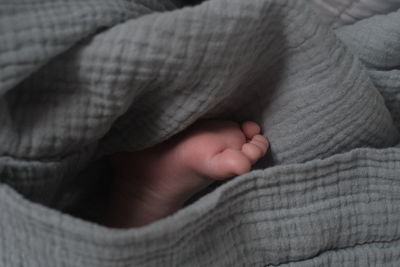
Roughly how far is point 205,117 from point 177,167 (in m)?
0.06

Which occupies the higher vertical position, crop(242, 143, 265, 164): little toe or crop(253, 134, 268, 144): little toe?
crop(242, 143, 265, 164): little toe

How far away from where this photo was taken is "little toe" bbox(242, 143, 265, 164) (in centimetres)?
53

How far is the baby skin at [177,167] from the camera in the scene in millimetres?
533

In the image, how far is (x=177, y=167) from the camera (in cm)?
56

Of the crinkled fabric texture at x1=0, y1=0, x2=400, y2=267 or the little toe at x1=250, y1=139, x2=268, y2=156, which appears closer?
the crinkled fabric texture at x1=0, y1=0, x2=400, y2=267

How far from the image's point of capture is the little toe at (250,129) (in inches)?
22.8

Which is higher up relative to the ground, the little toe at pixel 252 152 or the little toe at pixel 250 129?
the little toe at pixel 252 152

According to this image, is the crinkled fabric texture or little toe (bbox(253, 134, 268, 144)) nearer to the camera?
the crinkled fabric texture

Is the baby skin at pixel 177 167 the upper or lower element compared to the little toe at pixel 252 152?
lower

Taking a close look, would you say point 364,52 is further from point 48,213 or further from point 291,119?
point 48,213

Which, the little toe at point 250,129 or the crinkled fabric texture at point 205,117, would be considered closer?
the crinkled fabric texture at point 205,117

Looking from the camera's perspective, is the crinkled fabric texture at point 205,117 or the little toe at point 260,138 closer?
the crinkled fabric texture at point 205,117

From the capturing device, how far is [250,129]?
0.58 metres

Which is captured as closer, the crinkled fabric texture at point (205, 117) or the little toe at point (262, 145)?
the crinkled fabric texture at point (205, 117)
